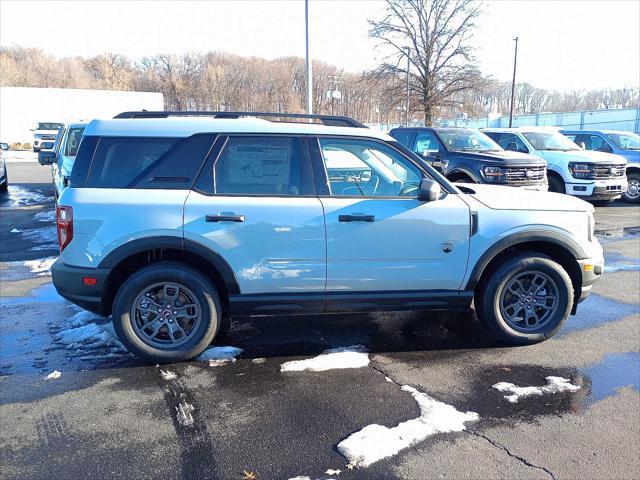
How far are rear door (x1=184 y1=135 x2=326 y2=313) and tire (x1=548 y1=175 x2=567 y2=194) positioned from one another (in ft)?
35.2

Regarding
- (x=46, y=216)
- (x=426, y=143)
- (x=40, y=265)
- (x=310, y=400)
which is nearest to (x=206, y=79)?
Answer: (x=46, y=216)

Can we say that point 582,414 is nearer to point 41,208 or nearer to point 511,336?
point 511,336

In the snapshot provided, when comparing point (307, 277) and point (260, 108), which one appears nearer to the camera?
point (307, 277)

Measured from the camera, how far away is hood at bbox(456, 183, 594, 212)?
4406mm

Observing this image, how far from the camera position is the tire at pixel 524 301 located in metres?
4.44

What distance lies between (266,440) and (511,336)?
2.52 meters

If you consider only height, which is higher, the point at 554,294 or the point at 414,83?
the point at 414,83

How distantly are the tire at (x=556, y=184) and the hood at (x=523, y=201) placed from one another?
9032mm

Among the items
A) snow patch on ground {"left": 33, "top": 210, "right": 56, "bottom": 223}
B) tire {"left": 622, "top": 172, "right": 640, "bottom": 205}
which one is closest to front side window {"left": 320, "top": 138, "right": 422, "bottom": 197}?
snow patch on ground {"left": 33, "top": 210, "right": 56, "bottom": 223}

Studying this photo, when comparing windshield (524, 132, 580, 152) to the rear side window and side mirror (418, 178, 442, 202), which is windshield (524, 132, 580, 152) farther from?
the rear side window

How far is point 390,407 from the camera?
3.50 m

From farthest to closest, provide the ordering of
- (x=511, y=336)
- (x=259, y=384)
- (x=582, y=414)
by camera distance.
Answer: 1. (x=511, y=336)
2. (x=259, y=384)
3. (x=582, y=414)

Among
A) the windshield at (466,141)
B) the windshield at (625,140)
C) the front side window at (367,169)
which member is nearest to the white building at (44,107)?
the windshield at (466,141)

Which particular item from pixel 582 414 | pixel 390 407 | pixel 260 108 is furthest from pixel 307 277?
pixel 260 108
